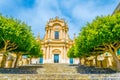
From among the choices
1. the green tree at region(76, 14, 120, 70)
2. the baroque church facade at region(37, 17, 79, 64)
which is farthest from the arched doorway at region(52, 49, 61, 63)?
the green tree at region(76, 14, 120, 70)

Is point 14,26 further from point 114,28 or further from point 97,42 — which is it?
point 114,28

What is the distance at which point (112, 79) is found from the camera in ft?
43.1

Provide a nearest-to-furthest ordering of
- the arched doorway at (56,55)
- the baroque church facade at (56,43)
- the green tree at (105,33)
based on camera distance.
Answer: the green tree at (105,33) < the baroque church facade at (56,43) < the arched doorway at (56,55)

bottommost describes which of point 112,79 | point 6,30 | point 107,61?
point 112,79

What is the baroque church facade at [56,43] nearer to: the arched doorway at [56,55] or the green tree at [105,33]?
the arched doorway at [56,55]

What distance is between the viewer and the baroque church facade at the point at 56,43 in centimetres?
4584

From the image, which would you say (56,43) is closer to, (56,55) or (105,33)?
(56,55)

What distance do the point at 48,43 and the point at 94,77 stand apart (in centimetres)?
3312

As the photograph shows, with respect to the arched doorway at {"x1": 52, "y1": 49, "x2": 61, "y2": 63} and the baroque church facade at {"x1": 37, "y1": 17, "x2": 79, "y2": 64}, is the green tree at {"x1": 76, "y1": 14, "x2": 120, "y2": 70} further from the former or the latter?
the arched doorway at {"x1": 52, "y1": 49, "x2": 61, "y2": 63}

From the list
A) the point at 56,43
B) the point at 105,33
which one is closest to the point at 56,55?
the point at 56,43

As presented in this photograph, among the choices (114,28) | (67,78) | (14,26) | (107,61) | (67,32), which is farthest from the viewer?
(67,32)

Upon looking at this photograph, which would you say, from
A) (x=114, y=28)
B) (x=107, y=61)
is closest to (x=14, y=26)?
(x=114, y=28)

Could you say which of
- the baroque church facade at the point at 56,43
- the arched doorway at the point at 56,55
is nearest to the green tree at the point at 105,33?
the baroque church facade at the point at 56,43

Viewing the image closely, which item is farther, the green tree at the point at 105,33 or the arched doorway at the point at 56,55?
the arched doorway at the point at 56,55
